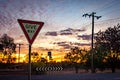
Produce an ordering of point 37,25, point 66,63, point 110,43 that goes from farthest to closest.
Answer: point 66,63 < point 110,43 < point 37,25

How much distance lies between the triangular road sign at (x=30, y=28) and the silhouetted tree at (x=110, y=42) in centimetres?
5128

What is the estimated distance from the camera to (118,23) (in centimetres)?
6003

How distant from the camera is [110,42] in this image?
58594 millimetres

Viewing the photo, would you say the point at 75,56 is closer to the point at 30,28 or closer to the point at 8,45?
the point at 8,45

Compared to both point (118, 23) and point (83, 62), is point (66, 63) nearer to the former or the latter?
point (83, 62)

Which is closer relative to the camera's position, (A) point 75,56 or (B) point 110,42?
(B) point 110,42

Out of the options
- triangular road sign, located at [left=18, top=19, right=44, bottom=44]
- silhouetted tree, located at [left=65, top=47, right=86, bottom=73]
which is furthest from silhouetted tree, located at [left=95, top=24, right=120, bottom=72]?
triangular road sign, located at [left=18, top=19, right=44, bottom=44]

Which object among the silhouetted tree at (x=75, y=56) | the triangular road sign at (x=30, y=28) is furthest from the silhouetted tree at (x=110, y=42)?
the triangular road sign at (x=30, y=28)

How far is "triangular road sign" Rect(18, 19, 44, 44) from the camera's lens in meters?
8.08

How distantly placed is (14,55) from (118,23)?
94.5 ft

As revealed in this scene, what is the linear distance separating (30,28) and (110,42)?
51862 millimetres

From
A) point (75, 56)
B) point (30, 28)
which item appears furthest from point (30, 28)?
point (75, 56)

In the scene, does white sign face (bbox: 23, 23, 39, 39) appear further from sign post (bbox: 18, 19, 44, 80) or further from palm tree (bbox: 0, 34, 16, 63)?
palm tree (bbox: 0, 34, 16, 63)

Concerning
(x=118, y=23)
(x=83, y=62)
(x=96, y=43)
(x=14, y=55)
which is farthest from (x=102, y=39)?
(x=14, y=55)
